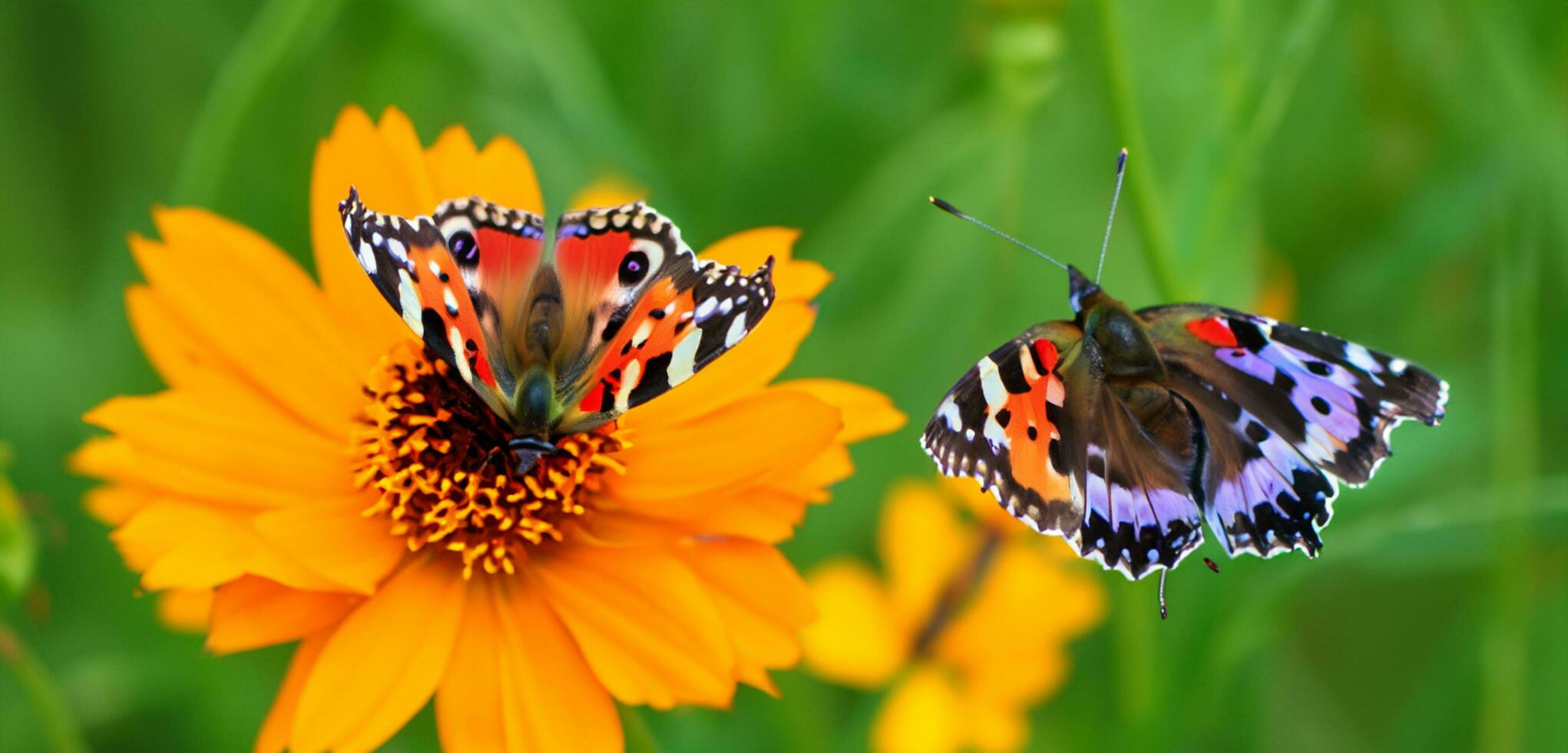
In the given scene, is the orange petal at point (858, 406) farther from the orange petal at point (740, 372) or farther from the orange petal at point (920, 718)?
the orange petal at point (920, 718)

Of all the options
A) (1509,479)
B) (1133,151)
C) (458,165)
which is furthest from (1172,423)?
(458,165)

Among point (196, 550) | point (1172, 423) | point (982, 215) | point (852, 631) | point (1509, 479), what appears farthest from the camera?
point (852, 631)

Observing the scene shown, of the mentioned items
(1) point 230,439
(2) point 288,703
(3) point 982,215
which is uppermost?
(3) point 982,215

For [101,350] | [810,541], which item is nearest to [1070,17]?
[810,541]

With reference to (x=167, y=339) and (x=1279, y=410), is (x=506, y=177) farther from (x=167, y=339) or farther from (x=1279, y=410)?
(x=1279, y=410)

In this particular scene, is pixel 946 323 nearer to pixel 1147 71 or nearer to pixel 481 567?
pixel 1147 71

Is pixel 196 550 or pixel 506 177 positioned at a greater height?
pixel 506 177

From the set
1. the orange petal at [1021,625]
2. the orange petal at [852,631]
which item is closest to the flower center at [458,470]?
the orange petal at [852,631]

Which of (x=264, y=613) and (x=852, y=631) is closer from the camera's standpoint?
(x=264, y=613)
